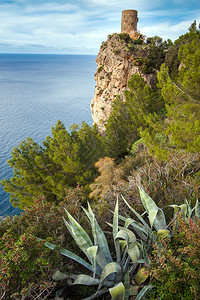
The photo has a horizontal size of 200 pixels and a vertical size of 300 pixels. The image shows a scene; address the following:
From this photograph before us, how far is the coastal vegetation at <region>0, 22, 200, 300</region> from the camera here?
2.66m

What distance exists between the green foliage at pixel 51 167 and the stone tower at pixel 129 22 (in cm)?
2455

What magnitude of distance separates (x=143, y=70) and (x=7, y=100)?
4779 centimetres

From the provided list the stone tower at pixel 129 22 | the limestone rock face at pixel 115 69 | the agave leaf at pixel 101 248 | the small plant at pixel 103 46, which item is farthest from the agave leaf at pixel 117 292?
the stone tower at pixel 129 22

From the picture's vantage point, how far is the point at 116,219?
3.61 meters

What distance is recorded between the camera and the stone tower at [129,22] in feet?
95.7

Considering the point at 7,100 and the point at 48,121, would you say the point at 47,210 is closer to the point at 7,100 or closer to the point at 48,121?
the point at 48,121

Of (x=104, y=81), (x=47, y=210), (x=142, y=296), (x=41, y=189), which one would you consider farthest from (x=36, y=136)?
(x=142, y=296)

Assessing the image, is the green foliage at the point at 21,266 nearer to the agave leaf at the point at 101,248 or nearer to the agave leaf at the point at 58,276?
the agave leaf at the point at 58,276

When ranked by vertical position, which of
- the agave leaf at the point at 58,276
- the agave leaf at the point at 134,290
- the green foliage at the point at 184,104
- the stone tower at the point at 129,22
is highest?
the stone tower at the point at 129,22

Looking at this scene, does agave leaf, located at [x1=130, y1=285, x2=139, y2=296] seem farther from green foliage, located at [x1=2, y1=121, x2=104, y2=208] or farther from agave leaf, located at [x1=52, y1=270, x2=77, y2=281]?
green foliage, located at [x1=2, y1=121, x2=104, y2=208]

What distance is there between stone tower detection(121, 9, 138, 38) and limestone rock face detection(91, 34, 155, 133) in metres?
2.96

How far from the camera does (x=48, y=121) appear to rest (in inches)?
1750

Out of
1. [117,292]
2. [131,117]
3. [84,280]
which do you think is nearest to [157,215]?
[117,292]

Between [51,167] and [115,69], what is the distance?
20.1 m
